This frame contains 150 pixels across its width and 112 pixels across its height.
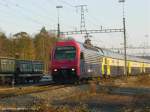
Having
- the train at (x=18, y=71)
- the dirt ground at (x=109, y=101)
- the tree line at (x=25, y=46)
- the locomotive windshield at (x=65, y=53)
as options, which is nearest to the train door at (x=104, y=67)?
the train at (x=18, y=71)

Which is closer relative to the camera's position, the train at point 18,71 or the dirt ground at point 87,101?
the dirt ground at point 87,101

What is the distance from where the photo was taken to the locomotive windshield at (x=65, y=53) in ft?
123

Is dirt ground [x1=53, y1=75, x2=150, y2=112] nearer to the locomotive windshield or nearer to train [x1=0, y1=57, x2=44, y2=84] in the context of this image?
the locomotive windshield

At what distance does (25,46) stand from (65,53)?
6171 cm

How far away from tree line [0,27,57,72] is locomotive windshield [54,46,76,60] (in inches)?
1989

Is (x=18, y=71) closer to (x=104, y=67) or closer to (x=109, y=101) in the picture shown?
(x=104, y=67)

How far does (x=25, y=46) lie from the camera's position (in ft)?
324

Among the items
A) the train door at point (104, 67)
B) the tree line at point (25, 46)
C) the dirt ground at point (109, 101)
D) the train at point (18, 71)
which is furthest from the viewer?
the tree line at point (25, 46)

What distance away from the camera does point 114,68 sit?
57656mm

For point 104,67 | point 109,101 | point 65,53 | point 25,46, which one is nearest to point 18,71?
point 104,67

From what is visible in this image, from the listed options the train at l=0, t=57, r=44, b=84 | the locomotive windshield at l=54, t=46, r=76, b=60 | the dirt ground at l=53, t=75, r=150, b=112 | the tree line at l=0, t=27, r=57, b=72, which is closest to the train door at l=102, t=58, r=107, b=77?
the train at l=0, t=57, r=44, b=84

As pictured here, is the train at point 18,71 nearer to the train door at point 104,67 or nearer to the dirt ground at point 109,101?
the train door at point 104,67

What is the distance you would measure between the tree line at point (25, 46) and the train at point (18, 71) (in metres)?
31.8

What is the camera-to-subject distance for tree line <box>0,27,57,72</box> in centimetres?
9540
